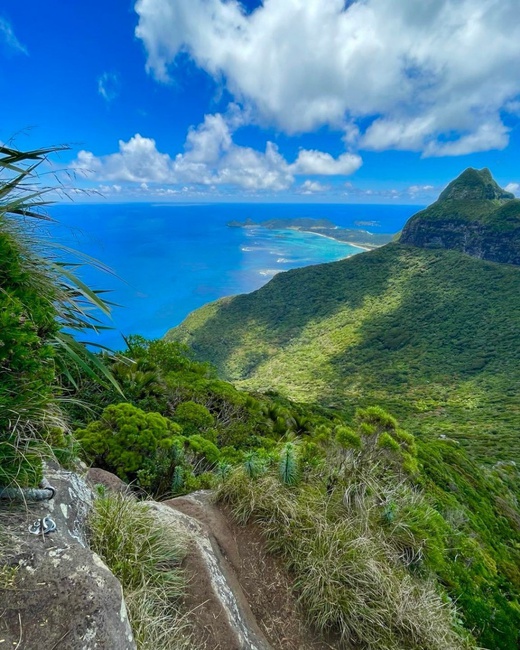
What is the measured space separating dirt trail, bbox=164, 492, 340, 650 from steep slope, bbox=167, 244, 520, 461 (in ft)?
92.0

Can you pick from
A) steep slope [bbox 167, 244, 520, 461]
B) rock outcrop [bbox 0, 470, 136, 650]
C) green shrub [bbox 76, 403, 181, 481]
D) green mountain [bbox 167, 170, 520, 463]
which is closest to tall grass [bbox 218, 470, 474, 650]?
rock outcrop [bbox 0, 470, 136, 650]

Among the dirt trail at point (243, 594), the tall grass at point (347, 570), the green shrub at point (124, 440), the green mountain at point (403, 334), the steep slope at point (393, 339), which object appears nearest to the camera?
the dirt trail at point (243, 594)

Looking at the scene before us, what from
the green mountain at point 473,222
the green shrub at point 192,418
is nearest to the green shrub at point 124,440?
the green shrub at point 192,418

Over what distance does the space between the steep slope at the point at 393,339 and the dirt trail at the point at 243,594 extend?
2806 centimetres

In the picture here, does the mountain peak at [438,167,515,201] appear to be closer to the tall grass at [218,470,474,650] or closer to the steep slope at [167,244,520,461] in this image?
the steep slope at [167,244,520,461]

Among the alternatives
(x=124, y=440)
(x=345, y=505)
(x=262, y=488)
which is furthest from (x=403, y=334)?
(x=262, y=488)

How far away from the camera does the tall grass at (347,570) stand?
7.41 feet

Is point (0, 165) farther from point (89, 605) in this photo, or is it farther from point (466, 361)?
point (466, 361)

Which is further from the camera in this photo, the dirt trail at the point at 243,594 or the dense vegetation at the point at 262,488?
the dirt trail at the point at 243,594

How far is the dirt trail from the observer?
6.88ft

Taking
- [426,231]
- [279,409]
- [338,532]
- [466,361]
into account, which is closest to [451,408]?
[466,361]

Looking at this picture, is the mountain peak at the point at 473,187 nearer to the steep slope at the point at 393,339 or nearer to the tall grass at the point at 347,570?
the steep slope at the point at 393,339

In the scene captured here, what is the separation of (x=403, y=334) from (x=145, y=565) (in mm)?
88261

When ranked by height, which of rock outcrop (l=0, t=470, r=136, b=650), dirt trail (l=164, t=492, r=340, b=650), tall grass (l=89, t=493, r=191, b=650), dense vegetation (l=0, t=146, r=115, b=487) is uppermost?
dense vegetation (l=0, t=146, r=115, b=487)
